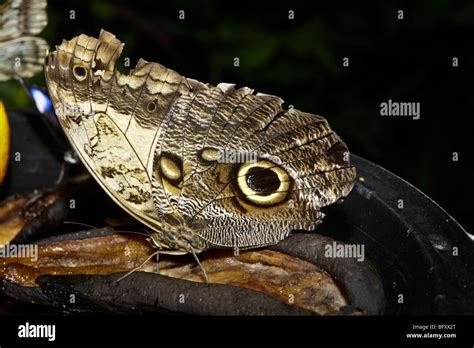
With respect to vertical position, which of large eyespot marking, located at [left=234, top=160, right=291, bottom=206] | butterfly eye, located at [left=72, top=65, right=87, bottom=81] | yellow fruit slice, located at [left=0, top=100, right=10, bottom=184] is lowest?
large eyespot marking, located at [left=234, top=160, right=291, bottom=206]

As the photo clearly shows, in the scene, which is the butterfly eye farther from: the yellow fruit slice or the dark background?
the dark background

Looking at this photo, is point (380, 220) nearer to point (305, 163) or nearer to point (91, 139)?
point (305, 163)

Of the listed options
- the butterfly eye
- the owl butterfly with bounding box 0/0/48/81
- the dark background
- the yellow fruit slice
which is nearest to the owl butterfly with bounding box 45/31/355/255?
the butterfly eye

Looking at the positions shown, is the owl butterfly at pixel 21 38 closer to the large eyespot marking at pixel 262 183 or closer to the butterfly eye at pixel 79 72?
the butterfly eye at pixel 79 72

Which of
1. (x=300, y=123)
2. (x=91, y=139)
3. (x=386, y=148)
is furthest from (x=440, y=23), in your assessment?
(x=91, y=139)

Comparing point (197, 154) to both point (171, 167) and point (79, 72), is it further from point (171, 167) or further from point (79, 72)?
point (79, 72)

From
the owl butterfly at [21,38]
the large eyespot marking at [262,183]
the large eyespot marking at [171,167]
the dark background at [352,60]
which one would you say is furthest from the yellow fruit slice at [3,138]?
the dark background at [352,60]

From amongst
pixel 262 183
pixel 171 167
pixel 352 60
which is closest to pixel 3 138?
pixel 171 167
